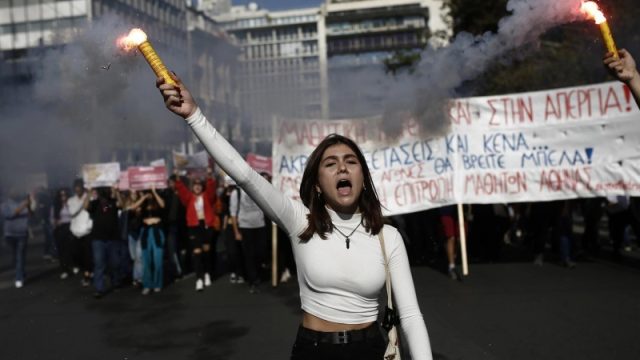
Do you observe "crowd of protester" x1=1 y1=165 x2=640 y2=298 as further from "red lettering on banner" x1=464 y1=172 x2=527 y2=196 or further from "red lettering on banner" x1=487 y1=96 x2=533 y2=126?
"red lettering on banner" x1=487 y1=96 x2=533 y2=126

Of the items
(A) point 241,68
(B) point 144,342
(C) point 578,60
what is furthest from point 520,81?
(B) point 144,342

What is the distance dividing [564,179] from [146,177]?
6905mm

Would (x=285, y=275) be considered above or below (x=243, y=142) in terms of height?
below

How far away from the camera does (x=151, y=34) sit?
14023 millimetres

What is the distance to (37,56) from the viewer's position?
1455 centimetres

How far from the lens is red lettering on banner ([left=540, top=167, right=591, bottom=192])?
9688 millimetres

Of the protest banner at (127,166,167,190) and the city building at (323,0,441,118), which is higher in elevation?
the city building at (323,0,441,118)

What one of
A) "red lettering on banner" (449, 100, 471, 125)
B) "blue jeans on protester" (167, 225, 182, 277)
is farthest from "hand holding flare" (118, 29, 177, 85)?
"blue jeans on protester" (167, 225, 182, 277)

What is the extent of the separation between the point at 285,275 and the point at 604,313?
5256mm

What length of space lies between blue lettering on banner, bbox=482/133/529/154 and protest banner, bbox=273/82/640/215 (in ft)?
0.05

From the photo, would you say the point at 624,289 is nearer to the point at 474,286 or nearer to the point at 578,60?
the point at 474,286

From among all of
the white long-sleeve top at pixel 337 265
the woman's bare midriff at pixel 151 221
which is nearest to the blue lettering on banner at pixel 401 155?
the woman's bare midriff at pixel 151 221

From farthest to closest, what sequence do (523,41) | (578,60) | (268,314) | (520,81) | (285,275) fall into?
(520,81)
(578,60)
(285,275)
(523,41)
(268,314)

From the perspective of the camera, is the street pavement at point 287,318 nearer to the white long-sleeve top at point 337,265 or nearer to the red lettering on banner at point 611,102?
the red lettering on banner at point 611,102
